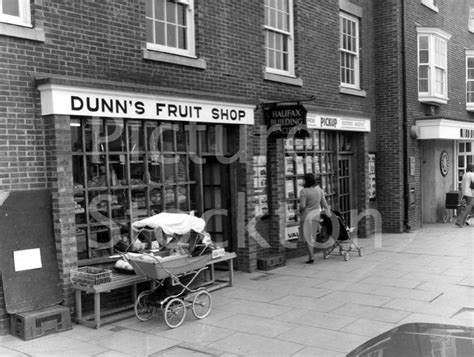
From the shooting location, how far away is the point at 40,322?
6.45 m

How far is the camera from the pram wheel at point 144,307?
7211 mm

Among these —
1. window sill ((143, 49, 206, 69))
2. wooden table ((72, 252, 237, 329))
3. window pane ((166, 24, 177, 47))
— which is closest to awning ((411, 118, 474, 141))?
window sill ((143, 49, 206, 69))

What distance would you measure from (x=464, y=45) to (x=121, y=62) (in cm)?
1589

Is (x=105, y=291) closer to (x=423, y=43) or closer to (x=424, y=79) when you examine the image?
(x=424, y=79)

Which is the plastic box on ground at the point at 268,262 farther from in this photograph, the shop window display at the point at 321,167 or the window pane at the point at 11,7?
the window pane at the point at 11,7

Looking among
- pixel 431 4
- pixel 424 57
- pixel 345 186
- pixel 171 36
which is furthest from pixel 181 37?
pixel 431 4

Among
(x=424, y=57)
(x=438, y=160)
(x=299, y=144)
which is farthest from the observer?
(x=438, y=160)

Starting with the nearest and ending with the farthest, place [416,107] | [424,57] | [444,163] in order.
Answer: [416,107]
[424,57]
[444,163]

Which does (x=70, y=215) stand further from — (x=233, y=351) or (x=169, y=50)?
(x=169, y=50)

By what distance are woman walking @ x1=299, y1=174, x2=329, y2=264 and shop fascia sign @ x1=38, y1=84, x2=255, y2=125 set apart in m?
2.15

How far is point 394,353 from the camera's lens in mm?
3215

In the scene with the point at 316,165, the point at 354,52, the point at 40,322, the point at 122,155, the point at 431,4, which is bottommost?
the point at 40,322

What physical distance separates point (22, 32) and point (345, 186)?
9.93m

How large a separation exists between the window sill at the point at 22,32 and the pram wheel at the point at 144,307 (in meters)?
3.72
